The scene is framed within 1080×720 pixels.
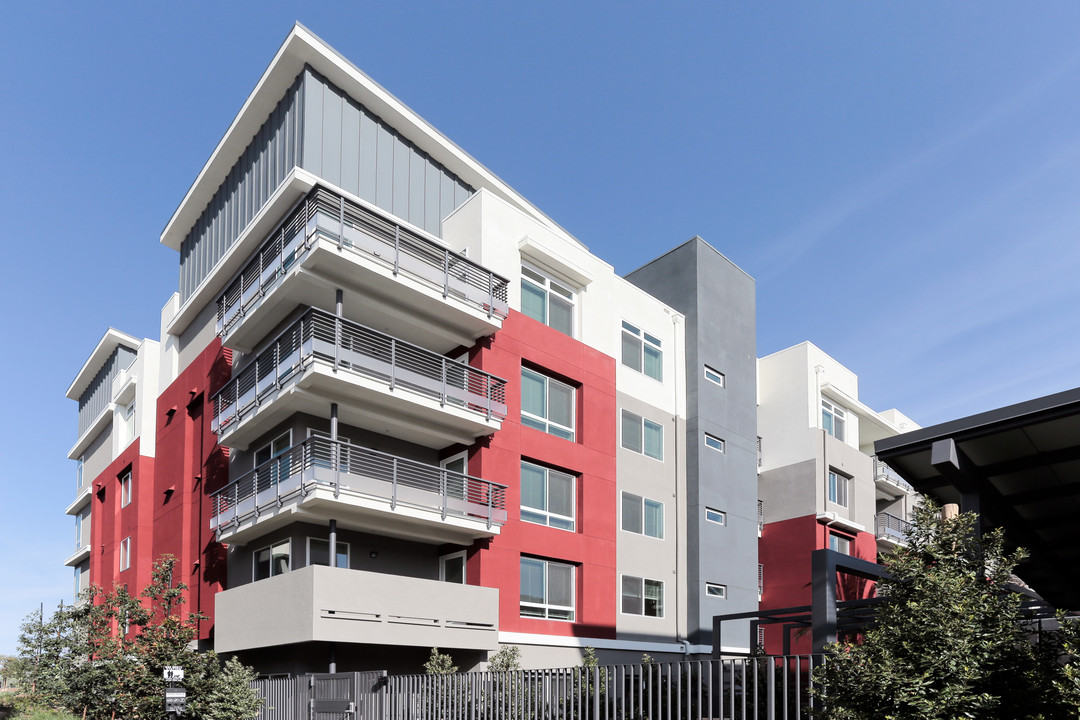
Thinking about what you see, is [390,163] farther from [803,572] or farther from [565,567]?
[803,572]

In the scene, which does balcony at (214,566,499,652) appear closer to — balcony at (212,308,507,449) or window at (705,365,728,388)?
balcony at (212,308,507,449)

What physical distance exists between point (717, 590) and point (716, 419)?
5831mm

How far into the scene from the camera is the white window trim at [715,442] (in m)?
31.3

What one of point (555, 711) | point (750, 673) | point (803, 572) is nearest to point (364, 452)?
point (555, 711)

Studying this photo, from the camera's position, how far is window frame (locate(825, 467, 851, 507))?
3663cm

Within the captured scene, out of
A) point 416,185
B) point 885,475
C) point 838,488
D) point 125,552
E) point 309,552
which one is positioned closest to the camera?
point 309,552

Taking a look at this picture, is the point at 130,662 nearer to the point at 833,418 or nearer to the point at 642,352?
the point at 642,352

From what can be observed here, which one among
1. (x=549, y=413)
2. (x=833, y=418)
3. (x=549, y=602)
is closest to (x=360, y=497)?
(x=549, y=602)

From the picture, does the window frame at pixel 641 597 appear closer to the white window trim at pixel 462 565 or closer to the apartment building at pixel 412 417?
the apartment building at pixel 412 417

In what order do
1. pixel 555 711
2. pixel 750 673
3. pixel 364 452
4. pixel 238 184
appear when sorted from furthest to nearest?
pixel 238 184 → pixel 364 452 → pixel 555 711 → pixel 750 673

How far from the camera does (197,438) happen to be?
28438 millimetres

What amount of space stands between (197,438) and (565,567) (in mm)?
12329

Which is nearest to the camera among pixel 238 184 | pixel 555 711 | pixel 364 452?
pixel 555 711

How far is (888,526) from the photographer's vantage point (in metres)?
42.1
